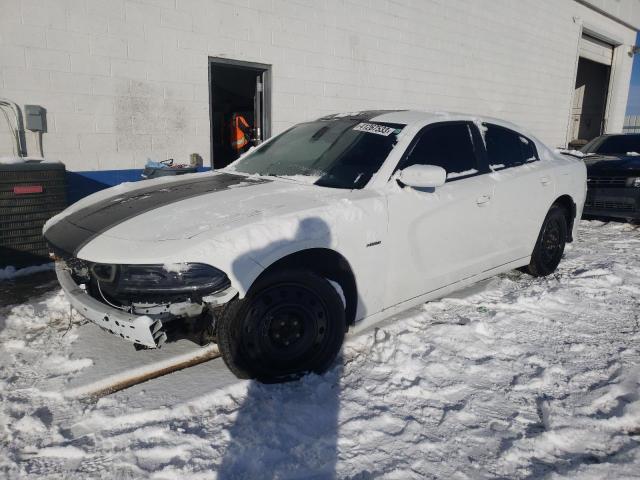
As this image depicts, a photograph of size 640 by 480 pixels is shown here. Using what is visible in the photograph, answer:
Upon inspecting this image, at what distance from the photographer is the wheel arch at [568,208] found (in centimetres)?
462

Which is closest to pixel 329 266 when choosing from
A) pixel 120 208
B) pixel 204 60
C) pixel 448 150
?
pixel 120 208

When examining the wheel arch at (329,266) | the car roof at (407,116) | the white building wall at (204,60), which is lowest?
the wheel arch at (329,266)

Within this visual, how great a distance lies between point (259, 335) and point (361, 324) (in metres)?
0.74

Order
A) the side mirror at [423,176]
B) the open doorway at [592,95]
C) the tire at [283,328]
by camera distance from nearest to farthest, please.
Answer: the tire at [283,328] < the side mirror at [423,176] < the open doorway at [592,95]

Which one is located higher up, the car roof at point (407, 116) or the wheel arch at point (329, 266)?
the car roof at point (407, 116)

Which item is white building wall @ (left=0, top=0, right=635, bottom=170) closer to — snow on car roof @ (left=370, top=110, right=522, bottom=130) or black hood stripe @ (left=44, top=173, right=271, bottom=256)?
black hood stripe @ (left=44, top=173, right=271, bottom=256)

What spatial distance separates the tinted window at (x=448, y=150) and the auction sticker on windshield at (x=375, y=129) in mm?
216

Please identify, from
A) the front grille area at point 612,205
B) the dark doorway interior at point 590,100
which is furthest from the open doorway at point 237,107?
the dark doorway interior at point 590,100

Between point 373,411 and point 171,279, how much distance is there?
1.23 m

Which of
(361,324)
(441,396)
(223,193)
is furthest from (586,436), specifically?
(223,193)

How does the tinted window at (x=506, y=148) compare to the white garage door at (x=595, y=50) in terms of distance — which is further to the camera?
the white garage door at (x=595, y=50)

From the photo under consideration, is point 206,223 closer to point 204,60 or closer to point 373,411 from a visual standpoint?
point 373,411

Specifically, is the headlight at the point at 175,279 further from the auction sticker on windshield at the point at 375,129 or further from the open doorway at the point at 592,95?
the open doorway at the point at 592,95

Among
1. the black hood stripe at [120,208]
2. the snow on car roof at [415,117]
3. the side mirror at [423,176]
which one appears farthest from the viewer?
the snow on car roof at [415,117]
